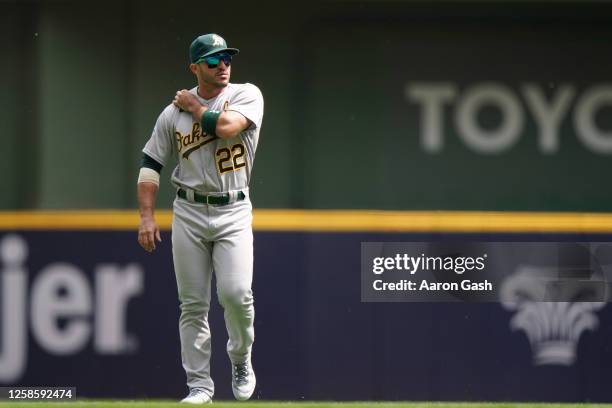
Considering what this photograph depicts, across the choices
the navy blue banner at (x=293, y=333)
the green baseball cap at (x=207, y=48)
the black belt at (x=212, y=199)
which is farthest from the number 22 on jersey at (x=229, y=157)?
the navy blue banner at (x=293, y=333)

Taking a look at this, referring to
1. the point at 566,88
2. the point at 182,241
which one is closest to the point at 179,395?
the point at 182,241

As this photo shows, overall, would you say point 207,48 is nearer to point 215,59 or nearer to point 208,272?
point 215,59

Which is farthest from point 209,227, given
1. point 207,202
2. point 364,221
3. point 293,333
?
point 364,221

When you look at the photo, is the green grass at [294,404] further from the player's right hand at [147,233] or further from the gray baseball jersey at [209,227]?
the player's right hand at [147,233]

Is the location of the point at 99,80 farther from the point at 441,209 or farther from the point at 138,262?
the point at 441,209

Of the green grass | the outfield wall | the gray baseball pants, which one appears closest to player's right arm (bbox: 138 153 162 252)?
the gray baseball pants

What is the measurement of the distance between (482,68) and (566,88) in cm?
53

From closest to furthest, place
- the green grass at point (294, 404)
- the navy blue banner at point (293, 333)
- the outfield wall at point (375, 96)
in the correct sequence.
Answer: the green grass at point (294, 404) < the navy blue banner at point (293, 333) < the outfield wall at point (375, 96)

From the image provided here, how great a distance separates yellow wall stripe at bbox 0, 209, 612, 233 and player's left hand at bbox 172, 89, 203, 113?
54.7 inches

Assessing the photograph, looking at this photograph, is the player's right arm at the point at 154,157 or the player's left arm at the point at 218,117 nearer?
the player's left arm at the point at 218,117

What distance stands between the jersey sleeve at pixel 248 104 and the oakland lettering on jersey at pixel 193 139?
17 cm

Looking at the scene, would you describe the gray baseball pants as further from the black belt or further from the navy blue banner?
the navy blue banner

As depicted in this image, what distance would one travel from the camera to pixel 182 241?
19.6ft

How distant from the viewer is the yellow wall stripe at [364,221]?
720 cm
